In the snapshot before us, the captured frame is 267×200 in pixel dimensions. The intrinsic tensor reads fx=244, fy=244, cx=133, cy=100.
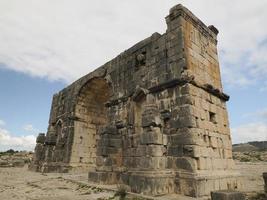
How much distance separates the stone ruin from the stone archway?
1.27 meters

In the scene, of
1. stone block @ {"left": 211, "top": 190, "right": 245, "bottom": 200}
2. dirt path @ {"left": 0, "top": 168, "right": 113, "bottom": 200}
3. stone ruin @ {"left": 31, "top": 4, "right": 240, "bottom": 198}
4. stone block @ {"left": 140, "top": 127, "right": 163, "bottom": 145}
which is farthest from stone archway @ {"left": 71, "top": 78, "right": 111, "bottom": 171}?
stone block @ {"left": 211, "top": 190, "right": 245, "bottom": 200}

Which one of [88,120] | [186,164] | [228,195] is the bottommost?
[228,195]

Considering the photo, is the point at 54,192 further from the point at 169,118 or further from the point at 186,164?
the point at 169,118

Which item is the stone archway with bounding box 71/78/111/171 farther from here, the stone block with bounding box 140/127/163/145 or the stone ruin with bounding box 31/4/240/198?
the stone block with bounding box 140/127/163/145

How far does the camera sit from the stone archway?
13547mm

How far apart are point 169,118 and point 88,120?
7.90 m

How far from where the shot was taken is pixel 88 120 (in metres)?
14.6

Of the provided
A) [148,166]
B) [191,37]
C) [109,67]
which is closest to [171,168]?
[148,166]

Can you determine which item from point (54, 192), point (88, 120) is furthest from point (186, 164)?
point (88, 120)

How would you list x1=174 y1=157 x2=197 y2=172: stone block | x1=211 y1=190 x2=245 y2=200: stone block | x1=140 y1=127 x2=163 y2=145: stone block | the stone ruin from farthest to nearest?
x1=140 y1=127 x2=163 y2=145: stone block < the stone ruin < x1=174 y1=157 x2=197 y2=172: stone block < x1=211 y1=190 x2=245 y2=200: stone block

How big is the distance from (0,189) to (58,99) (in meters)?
9.09

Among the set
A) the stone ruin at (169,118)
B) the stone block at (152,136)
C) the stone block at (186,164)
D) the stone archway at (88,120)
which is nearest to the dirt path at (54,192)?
the stone ruin at (169,118)

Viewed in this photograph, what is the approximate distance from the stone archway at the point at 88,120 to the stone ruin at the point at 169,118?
4.16 feet

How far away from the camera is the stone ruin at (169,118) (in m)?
6.86
